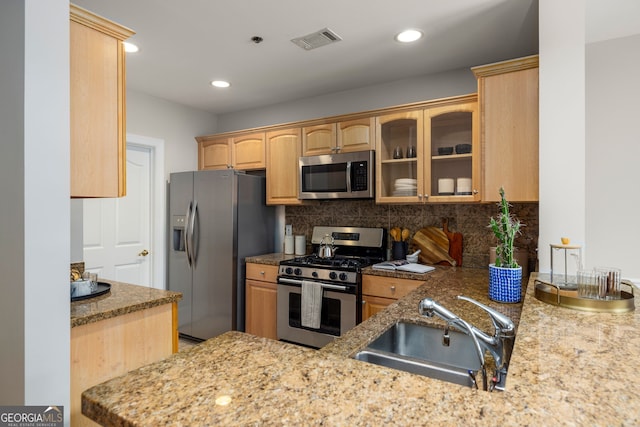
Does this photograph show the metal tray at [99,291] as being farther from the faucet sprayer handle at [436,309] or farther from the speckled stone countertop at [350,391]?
the faucet sprayer handle at [436,309]

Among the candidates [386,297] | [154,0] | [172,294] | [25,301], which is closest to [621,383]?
[25,301]

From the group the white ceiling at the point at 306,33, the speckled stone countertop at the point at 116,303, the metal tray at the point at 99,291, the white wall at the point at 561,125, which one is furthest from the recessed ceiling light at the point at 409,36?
the metal tray at the point at 99,291

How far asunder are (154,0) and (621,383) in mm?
2554

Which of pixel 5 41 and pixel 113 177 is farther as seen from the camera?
pixel 113 177

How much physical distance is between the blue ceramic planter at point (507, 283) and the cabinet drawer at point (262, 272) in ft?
6.57

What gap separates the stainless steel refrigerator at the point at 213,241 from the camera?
3.40m

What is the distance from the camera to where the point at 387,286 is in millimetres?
2750

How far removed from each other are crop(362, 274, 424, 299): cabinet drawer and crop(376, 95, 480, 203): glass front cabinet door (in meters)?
0.68

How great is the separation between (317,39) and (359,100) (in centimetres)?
112

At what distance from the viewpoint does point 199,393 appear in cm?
66

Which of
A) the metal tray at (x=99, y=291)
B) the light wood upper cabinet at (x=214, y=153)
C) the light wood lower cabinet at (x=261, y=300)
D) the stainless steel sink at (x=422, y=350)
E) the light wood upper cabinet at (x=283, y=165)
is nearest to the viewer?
the stainless steel sink at (x=422, y=350)

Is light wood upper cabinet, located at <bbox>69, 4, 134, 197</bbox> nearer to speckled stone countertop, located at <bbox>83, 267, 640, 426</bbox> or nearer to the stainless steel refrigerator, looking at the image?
speckled stone countertop, located at <bbox>83, 267, 640, 426</bbox>

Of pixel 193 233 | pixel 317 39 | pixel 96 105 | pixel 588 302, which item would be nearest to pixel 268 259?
pixel 193 233

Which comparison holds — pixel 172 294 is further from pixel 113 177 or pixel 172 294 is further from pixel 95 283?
pixel 113 177
